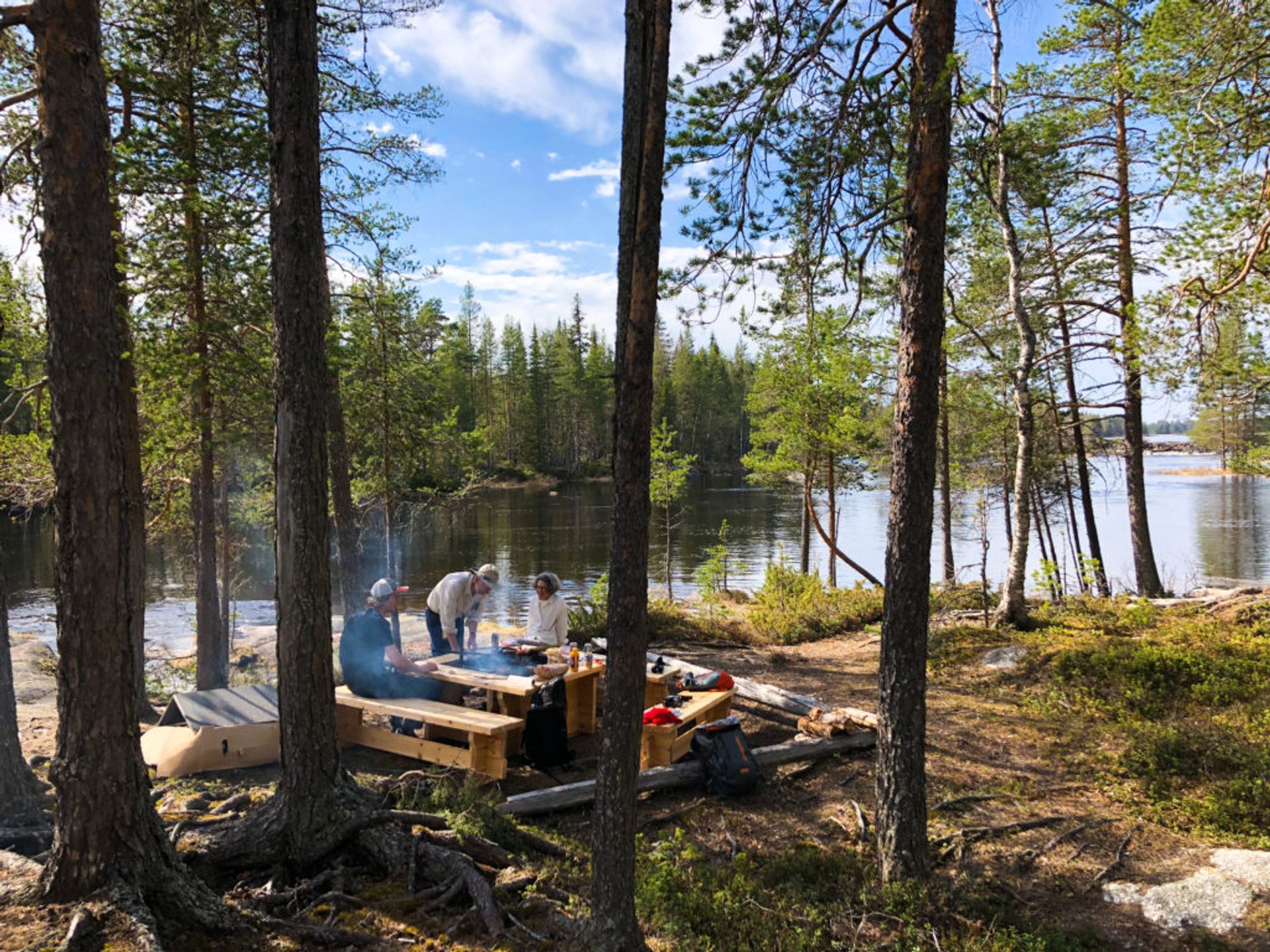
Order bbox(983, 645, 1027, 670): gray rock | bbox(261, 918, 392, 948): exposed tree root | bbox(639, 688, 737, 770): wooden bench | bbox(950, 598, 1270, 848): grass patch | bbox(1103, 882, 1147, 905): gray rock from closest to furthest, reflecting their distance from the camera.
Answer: bbox(261, 918, 392, 948): exposed tree root
bbox(1103, 882, 1147, 905): gray rock
bbox(950, 598, 1270, 848): grass patch
bbox(639, 688, 737, 770): wooden bench
bbox(983, 645, 1027, 670): gray rock

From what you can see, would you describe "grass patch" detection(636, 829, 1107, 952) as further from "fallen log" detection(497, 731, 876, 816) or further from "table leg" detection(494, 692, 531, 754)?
"table leg" detection(494, 692, 531, 754)

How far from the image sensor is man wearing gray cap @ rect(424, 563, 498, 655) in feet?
24.1

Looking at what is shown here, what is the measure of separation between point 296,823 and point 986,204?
1191 centimetres

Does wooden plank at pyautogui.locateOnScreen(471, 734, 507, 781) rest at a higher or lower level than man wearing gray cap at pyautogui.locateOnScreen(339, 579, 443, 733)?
lower

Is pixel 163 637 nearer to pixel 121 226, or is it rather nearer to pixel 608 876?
pixel 121 226

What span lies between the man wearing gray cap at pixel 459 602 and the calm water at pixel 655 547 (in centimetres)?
858

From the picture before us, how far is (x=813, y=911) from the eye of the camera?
4.07 meters

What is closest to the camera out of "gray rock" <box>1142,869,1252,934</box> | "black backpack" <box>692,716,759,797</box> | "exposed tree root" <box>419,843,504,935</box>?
"exposed tree root" <box>419,843,504,935</box>

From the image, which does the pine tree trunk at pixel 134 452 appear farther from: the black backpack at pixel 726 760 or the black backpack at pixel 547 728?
the black backpack at pixel 726 760

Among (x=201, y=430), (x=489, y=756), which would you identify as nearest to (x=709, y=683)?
(x=489, y=756)

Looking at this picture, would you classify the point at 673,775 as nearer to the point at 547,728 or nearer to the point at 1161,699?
the point at 547,728

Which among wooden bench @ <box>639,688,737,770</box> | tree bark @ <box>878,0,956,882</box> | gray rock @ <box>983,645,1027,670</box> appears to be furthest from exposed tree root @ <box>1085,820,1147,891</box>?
gray rock @ <box>983,645,1027,670</box>

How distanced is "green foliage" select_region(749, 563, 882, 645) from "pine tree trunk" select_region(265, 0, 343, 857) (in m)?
8.77

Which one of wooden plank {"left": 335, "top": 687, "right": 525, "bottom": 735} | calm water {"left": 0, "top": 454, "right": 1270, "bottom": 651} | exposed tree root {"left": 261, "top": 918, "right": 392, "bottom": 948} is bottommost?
calm water {"left": 0, "top": 454, "right": 1270, "bottom": 651}
